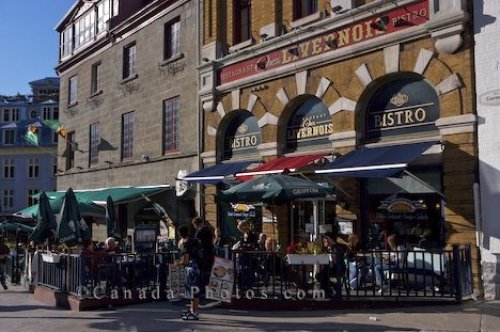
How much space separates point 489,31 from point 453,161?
246 centimetres

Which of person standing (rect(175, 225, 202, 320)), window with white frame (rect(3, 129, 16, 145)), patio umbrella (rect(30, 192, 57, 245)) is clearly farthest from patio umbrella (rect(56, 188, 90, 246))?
window with white frame (rect(3, 129, 16, 145))

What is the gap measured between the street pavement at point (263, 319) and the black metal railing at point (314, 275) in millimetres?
339

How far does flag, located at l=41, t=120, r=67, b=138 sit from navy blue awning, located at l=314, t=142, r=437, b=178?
55.8ft

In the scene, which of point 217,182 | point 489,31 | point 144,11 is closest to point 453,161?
point 489,31

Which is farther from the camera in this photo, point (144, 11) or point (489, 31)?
point (144, 11)

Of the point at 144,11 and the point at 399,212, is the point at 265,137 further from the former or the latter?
the point at 144,11

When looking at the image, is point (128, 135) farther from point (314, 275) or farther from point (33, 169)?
point (33, 169)

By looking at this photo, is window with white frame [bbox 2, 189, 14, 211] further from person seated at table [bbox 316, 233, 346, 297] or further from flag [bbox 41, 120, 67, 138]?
person seated at table [bbox 316, 233, 346, 297]

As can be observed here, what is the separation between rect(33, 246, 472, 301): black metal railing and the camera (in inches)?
369

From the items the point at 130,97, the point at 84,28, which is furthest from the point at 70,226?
the point at 84,28

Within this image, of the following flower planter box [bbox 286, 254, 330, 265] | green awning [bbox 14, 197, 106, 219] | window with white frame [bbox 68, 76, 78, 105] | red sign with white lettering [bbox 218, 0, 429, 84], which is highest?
window with white frame [bbox 68, 76, 78, 105]

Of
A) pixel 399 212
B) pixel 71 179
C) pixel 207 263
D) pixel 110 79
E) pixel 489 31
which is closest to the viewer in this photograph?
pixel 207 263

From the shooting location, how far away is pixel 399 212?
11594 mm

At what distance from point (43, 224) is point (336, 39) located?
325 inches
